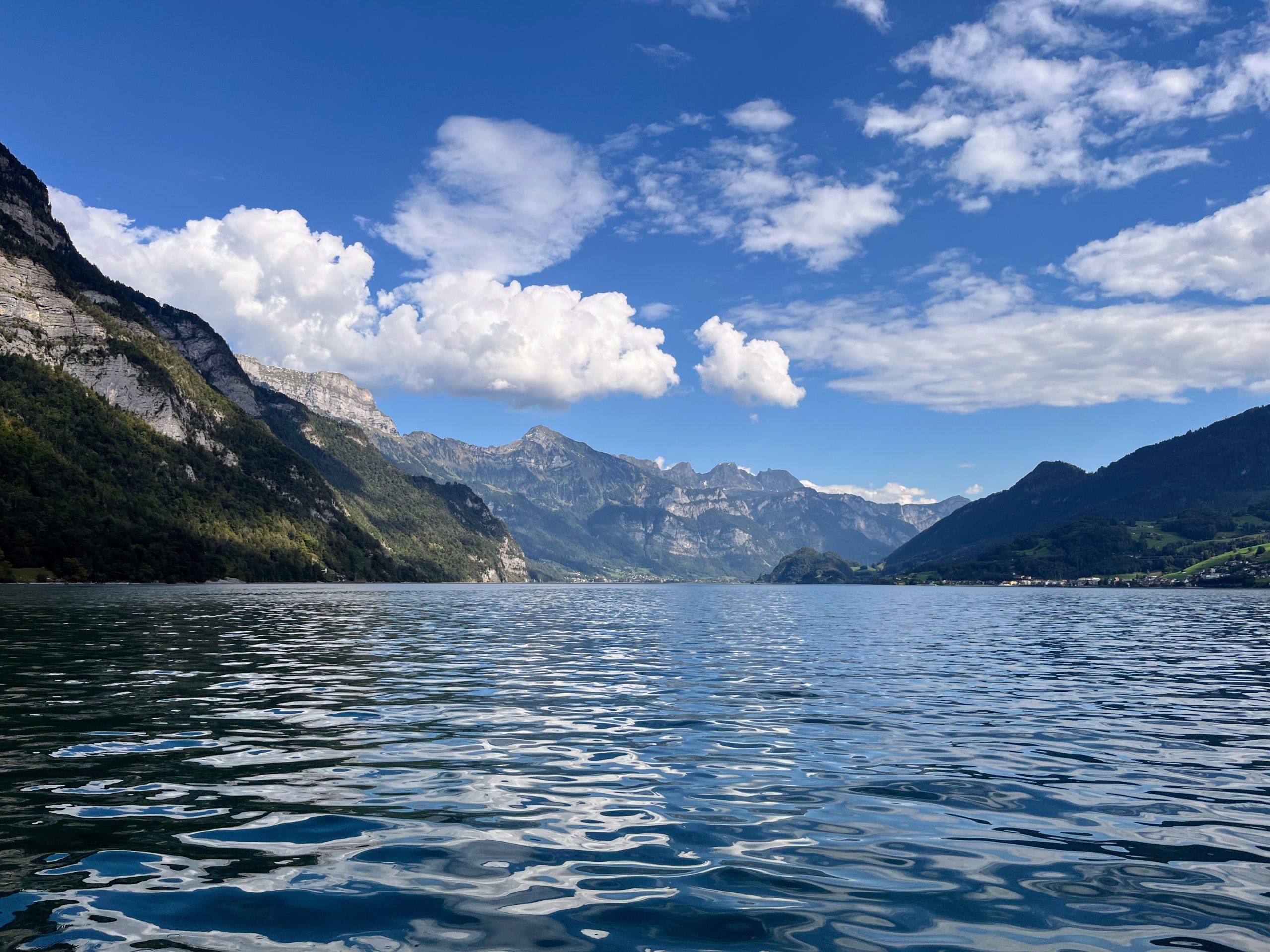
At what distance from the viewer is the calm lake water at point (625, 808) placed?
29.8ft

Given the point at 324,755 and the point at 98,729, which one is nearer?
the point at 324,755

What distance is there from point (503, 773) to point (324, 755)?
4.97 meters

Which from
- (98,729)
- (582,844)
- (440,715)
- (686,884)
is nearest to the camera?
(686,884)

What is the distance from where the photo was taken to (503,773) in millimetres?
17172

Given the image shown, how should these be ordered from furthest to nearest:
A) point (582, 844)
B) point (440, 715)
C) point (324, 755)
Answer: point (440, 715)
point (324, 755)
point (582, 844)

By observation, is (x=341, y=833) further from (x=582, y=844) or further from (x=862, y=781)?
(x=862, y=781)

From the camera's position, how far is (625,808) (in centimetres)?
1446

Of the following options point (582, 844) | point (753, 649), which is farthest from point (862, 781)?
point (753, 649)

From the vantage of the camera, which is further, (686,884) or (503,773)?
(503,773)

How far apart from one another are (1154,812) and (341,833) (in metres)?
15.4

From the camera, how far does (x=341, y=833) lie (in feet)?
41.4

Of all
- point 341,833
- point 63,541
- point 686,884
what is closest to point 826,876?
point 686,884

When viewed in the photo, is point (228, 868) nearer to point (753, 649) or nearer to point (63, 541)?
point (753, 649)

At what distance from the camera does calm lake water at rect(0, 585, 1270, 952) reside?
358 inches
